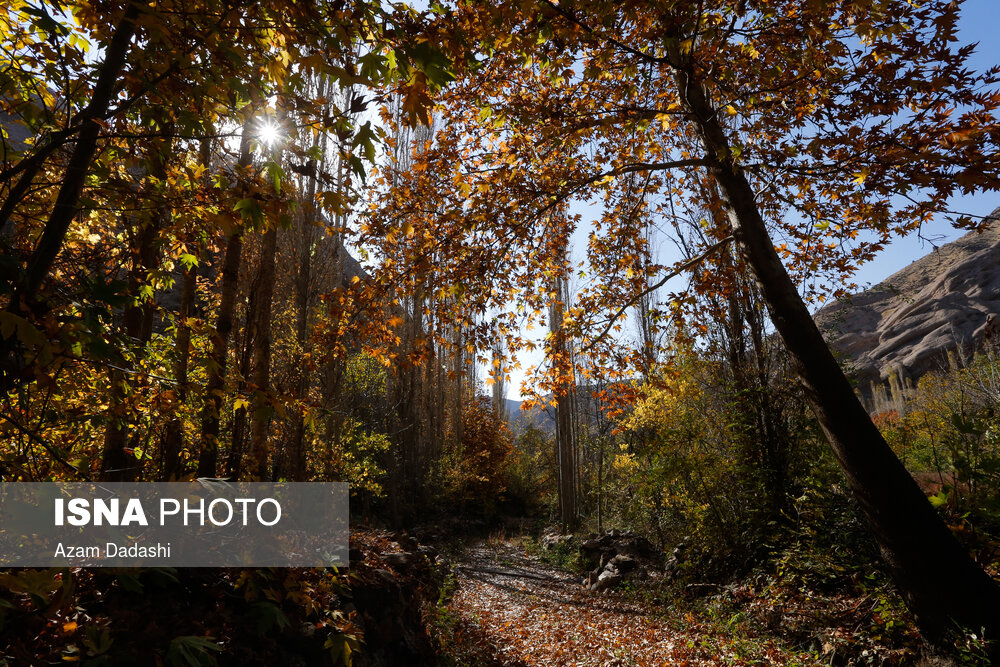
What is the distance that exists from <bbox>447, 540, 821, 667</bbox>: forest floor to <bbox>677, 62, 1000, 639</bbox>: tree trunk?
134 cm

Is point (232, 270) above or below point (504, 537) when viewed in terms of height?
above

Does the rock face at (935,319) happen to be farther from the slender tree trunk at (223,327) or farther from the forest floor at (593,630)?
the slender tree trunk at (223,327)

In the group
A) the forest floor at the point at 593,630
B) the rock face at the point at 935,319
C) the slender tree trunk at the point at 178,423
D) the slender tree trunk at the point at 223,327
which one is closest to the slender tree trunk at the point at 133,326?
the slender tree trunk at the point at 178,423

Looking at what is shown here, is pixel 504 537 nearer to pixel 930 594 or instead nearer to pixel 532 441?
pixel 532 441

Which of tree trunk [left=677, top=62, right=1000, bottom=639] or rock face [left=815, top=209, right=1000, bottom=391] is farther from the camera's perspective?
rock face [left=815, top=209, right=1000, bottom=391]

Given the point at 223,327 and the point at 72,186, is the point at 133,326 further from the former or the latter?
the point at 72,186

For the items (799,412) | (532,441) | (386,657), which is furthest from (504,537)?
(386,657)

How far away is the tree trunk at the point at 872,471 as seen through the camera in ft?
10.8

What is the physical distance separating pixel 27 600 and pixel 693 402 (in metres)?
8.78

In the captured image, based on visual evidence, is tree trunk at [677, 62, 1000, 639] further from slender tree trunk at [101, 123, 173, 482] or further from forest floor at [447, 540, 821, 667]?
slender tree trunk at [101, 123, 173, 482]

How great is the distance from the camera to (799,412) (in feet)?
20.6

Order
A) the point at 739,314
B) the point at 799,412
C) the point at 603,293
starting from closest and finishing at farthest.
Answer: the point at 603,293 → the point at 799,412 → the point at 739,314
